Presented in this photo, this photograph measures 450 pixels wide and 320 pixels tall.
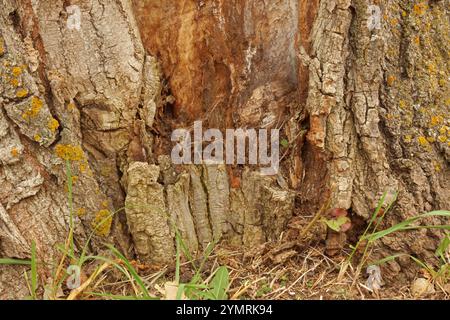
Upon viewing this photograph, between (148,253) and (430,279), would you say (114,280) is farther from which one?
(430,279)

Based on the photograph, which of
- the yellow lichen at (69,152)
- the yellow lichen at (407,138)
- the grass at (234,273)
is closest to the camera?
the grass at (234,273)

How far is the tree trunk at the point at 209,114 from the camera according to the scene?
1.87m

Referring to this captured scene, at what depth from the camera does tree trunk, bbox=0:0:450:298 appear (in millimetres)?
1870

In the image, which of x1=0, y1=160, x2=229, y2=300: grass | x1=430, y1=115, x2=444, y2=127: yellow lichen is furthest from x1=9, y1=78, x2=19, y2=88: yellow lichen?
x1=430, y1=115, x2=444, y2=127: yellow lichen

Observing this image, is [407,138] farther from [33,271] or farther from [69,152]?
[33,271]

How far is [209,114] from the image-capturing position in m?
2.14

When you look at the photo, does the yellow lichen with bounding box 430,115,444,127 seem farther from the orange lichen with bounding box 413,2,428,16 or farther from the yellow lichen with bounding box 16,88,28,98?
the yellow lichen with bounding box 16,88,28,98

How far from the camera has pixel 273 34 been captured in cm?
206

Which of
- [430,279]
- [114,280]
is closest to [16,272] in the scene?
[114,280]

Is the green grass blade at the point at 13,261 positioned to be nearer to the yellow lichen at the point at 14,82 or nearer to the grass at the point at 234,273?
the grass at the point at 234,273

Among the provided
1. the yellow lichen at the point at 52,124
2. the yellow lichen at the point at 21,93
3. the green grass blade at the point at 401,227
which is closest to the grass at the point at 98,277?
the yellow lichen at the point at 52,124

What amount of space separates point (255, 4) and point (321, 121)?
58 centimetres

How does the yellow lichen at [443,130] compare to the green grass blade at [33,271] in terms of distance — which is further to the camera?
the yellow lichen at [443,130]

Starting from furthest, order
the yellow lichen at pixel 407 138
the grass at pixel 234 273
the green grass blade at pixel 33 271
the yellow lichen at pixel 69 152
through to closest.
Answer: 1. the yellow lichen at pixel 407 138
2. the yellow lichen at pixel 69 152
3. the grass at pixel 234 273
4. the green grass blade at pixel 33 271
